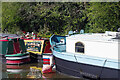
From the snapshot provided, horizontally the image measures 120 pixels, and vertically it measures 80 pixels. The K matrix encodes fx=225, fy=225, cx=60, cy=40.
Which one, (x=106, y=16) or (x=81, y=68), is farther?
(x=106, y=16)

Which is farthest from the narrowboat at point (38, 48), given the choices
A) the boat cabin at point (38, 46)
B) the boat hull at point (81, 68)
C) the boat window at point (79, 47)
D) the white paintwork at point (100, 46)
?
the white paintwork at point (100, 46)

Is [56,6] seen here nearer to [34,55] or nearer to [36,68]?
[34,55]

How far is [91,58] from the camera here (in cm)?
1072

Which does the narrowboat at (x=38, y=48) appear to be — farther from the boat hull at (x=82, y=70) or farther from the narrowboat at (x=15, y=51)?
the boat hull at (x=82, y=70)

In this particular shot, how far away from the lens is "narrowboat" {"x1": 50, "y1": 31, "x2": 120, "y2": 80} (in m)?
10.3

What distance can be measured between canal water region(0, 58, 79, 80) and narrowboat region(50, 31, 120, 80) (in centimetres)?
83

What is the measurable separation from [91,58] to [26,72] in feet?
14.6

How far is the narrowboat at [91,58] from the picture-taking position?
1031 centimetres

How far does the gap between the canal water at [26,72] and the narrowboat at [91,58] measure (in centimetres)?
83

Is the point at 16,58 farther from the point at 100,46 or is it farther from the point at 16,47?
the point at 100,46

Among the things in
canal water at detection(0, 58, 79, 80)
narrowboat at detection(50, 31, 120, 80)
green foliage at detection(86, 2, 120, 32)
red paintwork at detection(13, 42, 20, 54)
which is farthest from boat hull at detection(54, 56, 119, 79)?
green foliage at detection(86, 2, 120, 32)

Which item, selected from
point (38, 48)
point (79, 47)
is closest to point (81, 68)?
point (79, 47)

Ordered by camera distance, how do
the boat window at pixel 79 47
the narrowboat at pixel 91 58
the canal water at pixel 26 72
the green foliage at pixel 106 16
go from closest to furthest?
the narrowboat at pixel 91 58 < the boat window at pixel 79 47 < the canal water at pixel 26 72 < the green foliage at pixel 106 16

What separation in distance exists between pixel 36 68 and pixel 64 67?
2434 millimetres
